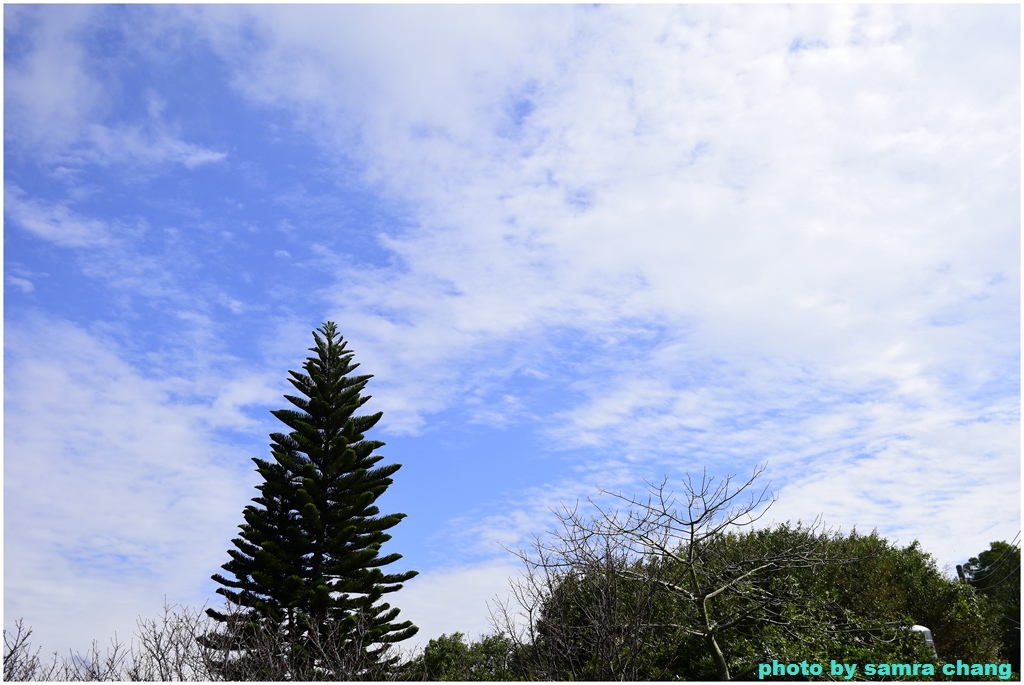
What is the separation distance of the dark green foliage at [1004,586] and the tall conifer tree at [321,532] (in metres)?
11.6

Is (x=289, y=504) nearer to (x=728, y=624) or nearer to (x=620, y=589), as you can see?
(x=620, y=589)

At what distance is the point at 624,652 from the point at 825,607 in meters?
2.37

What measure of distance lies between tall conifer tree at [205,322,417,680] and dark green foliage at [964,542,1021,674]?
11635mm

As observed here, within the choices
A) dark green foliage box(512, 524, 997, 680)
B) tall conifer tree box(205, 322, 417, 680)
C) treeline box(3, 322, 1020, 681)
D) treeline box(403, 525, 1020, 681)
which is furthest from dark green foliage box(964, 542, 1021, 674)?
tall conifer tree box(205, 322, 417, 680)

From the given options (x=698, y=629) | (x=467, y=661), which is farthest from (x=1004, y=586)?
(x=698, y=629)

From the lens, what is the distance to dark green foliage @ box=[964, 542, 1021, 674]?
17203 mm

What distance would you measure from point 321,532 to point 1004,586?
1733cm

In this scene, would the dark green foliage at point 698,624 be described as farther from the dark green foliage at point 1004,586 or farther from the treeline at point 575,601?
the dark green foliage at point 1004,586

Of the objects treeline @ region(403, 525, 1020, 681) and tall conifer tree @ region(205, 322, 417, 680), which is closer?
treeline @ region(403, 525, 1020, 681)

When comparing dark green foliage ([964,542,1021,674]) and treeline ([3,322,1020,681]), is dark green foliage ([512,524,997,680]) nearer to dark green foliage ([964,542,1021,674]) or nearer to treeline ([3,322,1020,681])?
treeline ([3,322,1020,681])

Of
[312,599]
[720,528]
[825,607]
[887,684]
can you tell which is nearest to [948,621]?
[825,607]

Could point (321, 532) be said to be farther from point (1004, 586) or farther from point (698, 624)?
point (1004, 586)

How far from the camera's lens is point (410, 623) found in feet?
50.6

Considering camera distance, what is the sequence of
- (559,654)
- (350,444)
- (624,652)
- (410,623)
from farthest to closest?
(350,444) → (410,623) → (559,654) → (624,652)
